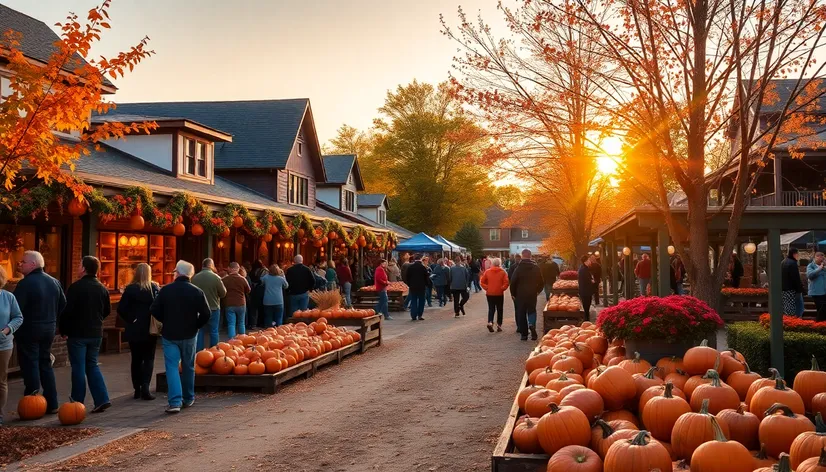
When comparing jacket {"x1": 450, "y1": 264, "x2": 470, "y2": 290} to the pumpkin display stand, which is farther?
jacket {"x1": 450, "y1": 264, "x2": 470, "y2": 290}

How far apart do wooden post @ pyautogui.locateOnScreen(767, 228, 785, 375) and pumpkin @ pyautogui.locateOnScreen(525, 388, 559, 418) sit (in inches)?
249

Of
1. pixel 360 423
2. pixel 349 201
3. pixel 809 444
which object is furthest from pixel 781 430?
pixel 349 201

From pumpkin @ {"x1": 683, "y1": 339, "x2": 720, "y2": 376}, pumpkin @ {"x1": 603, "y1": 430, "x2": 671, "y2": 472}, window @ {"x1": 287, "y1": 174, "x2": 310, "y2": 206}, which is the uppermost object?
window @ {"x1": 287, "y1": 174, "x2": 310, "y2": 206}

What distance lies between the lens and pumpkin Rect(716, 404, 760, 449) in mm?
4480

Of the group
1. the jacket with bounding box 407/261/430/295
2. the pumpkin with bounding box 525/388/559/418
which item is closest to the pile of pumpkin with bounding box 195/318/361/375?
the pumpkin with bounding box 525/388/559/418

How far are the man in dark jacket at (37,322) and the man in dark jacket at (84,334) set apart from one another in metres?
0.15

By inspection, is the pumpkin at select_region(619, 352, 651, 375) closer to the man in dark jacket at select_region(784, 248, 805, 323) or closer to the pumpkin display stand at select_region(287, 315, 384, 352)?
the pumpkin display stand at select_region(287, 315, 384, 352)

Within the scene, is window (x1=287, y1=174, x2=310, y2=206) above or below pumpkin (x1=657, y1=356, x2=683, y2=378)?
above

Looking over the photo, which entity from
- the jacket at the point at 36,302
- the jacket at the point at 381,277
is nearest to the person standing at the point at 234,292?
the jacket at the point at 36,302

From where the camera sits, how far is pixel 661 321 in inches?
267

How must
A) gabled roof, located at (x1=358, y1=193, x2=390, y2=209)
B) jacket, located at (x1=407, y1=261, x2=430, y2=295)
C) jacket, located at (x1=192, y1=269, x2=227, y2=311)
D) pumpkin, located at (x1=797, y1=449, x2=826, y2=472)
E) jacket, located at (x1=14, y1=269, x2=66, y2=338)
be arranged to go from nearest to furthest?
pumpkin, located at (x1=797, y1=449, x2=826, y2=472), jacket, located at (x1=14, y1=269, x2=66, y2=338), jacket, located at (x1=192, y1=269, x2=227, y2=311), jacket, located at (x1=407, y1=261, x2=430, y2=295), gabled roof, located at (x1=358, y1=193, x2=390, y2=209)

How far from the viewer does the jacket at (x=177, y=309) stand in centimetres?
877

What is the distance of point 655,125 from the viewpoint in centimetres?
1001

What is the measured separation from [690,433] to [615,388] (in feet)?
3.29
